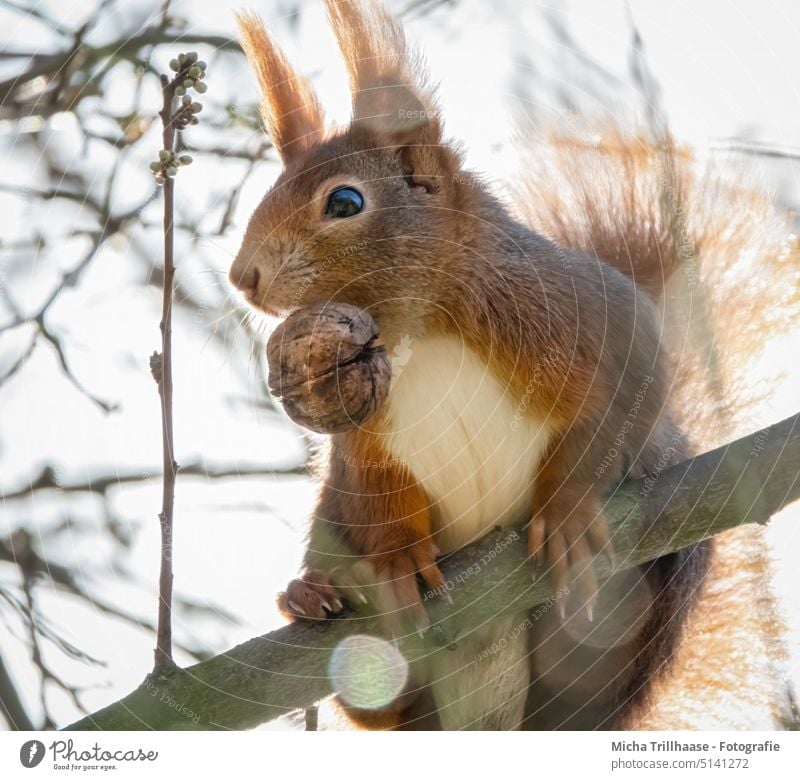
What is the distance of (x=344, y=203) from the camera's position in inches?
56.0

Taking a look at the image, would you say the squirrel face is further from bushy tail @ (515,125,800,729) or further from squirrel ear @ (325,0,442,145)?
bushy tail @ (515,125,800,729)

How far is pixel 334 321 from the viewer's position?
1314 millimetres

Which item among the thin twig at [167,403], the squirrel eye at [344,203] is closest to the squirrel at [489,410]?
the squirrel eye at [344,203]

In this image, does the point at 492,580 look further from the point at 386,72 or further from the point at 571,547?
the point at 386,72

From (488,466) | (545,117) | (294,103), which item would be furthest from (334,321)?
(545,117)

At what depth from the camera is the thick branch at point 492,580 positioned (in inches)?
51.7

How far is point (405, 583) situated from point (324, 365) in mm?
344

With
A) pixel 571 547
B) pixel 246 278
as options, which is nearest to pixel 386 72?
pixel 246 278

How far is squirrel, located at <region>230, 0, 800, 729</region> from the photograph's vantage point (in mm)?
1403

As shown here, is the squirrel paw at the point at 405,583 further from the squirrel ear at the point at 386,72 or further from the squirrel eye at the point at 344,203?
the squirrel ear at the point at 386,72
